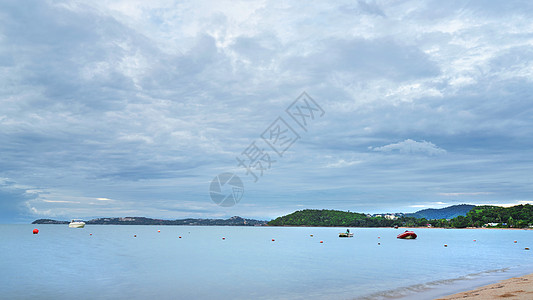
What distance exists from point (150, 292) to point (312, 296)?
14.1 meters

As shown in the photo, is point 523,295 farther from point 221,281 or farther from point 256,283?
point 221,281

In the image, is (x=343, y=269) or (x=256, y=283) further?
(x=343, y=269)

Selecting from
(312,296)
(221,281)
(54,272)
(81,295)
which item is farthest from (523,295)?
(54,272)

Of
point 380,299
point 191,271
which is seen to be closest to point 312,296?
point 380,299

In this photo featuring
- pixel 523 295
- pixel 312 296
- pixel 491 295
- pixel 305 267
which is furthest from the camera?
pixel 305 267

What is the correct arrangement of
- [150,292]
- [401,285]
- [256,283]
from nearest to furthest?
[150,292] → [401,285] → [256,283]

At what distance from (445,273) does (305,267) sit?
17.3 m

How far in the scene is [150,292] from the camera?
3288 cm

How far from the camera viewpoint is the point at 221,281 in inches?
1544

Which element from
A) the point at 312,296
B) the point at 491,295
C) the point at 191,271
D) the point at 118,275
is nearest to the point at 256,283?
the point at 312,296

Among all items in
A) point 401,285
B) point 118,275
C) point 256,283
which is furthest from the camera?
point 118,275

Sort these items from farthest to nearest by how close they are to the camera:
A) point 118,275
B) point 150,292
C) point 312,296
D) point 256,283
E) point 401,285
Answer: point 118,275
point 256,283
point 401,285
point 150,292
point 312,296

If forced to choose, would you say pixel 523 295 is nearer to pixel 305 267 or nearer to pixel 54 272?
pixel 305 267

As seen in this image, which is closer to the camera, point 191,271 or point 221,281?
point 221,281
